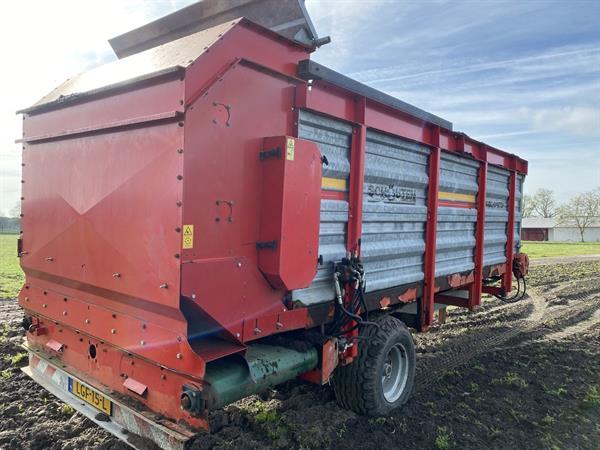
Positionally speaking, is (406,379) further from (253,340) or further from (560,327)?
(560,327)

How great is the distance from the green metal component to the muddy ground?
0.72 metres

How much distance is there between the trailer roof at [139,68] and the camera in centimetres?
262

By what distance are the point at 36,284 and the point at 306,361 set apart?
2316 millimetres

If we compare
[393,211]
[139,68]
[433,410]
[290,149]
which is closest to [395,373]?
[433,410]

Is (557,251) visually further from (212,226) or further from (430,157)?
(212,226)

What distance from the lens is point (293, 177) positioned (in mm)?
2859

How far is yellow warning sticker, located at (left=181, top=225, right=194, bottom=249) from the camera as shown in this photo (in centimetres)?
247

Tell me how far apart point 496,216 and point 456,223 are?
139cm

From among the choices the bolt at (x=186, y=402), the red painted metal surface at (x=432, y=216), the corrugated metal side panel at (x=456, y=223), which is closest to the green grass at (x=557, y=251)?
the corrugated metal side panel at (x=456, y=223)

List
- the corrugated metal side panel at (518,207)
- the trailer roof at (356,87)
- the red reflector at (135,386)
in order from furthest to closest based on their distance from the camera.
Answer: the corrugated metal side panel at (518,207) < the trailer roof at (356,87) < the red reflector at (135,386)

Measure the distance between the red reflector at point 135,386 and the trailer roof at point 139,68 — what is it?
1844 mm

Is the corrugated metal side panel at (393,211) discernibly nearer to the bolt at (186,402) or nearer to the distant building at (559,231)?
the bolt at (186,402)

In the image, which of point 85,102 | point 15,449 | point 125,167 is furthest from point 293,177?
point 15,449

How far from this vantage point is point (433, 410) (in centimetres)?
417
